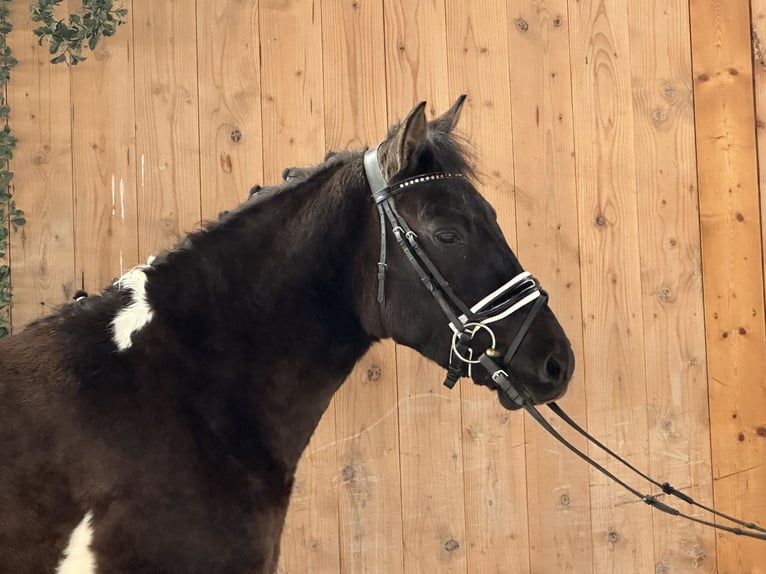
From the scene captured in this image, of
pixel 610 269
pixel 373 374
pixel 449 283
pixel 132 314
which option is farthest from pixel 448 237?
pixel 610 269

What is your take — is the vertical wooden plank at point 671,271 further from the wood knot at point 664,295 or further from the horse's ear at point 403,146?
the horse's ear at point 403,146

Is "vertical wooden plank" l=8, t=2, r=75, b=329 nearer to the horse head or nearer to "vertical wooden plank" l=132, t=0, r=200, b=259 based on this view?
"vertical wooden plank" l=132, t=0, r=200, b=259

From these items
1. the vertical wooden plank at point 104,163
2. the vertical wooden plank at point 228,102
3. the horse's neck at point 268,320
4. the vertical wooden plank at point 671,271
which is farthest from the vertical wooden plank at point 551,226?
the vertical wooden plank at point 104,163

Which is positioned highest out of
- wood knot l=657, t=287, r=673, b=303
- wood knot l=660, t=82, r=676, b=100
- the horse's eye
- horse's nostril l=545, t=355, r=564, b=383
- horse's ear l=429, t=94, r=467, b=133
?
wood knot l=660, t=82, r=676, b=100

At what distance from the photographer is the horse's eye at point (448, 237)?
1.91 meters

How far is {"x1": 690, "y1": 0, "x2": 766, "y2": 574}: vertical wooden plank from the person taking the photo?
10.8ft

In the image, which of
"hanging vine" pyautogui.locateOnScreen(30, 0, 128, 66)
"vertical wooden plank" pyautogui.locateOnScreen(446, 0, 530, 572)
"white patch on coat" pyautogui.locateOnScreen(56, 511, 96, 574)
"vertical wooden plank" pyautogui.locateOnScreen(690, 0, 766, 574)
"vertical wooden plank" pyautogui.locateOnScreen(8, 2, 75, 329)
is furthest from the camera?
"vertical wooden plank" pyautogui.locateOnScreen(690, 0, 766, 574)

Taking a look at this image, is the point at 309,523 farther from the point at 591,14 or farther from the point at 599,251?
the point at 591,14

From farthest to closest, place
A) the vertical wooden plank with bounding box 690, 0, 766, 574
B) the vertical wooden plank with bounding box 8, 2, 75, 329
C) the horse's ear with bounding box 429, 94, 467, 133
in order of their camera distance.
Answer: the vertical wooden plank with bounding box 690, 0, 766, 574, the vertical wooden plank with bounding box 8, 2, 75, 329, the horse's ear with bounding box 429, 94, 467, 133

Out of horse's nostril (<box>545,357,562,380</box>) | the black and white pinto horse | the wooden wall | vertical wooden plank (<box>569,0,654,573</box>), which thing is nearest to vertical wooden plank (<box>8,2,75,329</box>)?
the wooden wall

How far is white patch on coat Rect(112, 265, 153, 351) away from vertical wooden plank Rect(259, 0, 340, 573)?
1.32 metres

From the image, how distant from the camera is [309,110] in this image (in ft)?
10.4

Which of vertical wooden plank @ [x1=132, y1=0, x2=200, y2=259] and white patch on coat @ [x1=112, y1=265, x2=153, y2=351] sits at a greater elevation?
vertical wooden plank @ [x1=132, y1=0, x2=200, y2=259]

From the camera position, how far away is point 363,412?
3.14 meters
